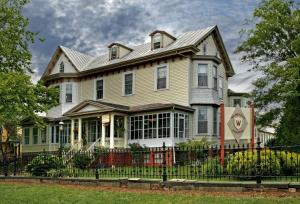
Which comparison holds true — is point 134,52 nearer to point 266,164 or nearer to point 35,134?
point 35,134

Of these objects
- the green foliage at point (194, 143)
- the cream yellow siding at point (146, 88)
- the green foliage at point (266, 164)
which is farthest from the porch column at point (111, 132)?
the green foliage at point (266, 164)

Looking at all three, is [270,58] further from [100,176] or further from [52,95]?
[100,176]

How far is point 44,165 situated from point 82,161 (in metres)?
1.84

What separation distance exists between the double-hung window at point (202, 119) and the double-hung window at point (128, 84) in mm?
5839

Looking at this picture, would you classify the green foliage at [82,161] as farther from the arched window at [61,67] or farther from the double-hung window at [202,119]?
the arched window at [61,67]

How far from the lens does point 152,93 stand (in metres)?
31.6

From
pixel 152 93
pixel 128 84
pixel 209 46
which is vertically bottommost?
pixel 152 93

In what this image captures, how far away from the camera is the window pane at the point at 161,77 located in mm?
31047

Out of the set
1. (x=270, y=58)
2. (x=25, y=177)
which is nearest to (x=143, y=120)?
(x=270, y=58)

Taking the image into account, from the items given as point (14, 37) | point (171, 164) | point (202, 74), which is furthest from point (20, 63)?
point (171, 164)

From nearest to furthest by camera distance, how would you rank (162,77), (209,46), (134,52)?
(162,77) < (209,46) < (134,52)

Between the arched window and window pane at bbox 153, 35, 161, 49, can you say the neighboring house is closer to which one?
window pane at bbox 153, 35, 161, 49

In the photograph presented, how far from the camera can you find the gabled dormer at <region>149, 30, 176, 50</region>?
32031mm

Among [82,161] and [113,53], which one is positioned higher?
[113,53]
